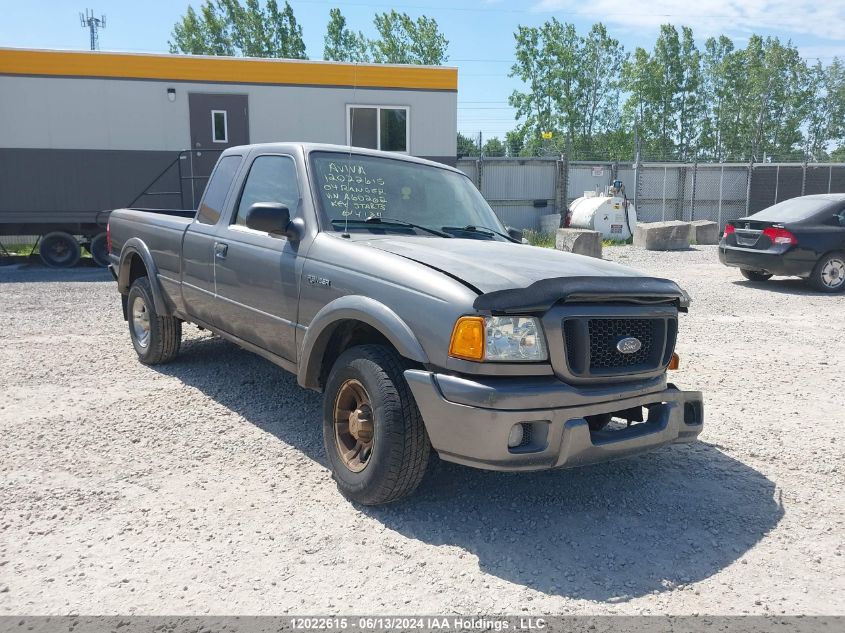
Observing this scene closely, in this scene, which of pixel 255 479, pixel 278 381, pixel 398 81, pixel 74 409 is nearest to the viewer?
pixel 255 479

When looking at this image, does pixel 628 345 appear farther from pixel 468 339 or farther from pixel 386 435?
pixel 386 435

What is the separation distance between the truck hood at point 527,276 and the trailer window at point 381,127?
11.9 m

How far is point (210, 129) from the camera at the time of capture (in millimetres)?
14719

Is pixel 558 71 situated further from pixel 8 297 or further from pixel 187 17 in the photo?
pixel 8 297

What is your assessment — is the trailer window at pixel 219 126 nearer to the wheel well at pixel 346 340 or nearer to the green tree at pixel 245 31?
the wheel well at pixel 346 340

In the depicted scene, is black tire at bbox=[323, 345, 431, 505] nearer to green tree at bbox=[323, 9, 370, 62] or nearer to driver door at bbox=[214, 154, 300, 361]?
driver door at bbox=[214, 154, 300, 361]

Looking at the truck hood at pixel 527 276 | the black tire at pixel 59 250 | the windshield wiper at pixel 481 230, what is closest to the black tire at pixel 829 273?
the windshield wiper at pixel 481 230

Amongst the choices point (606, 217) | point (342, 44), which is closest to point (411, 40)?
point (342, 44)

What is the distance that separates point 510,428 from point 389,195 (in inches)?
79.3

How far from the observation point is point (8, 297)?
10.6 meters

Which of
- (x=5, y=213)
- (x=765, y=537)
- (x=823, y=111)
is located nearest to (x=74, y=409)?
(x=765, y=537)

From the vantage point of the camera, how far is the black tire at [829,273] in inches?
446

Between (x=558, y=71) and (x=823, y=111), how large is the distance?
73.5ft

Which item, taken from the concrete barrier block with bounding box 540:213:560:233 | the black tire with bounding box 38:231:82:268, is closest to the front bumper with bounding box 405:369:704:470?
the black tire with bounding box 38:231:82:268
